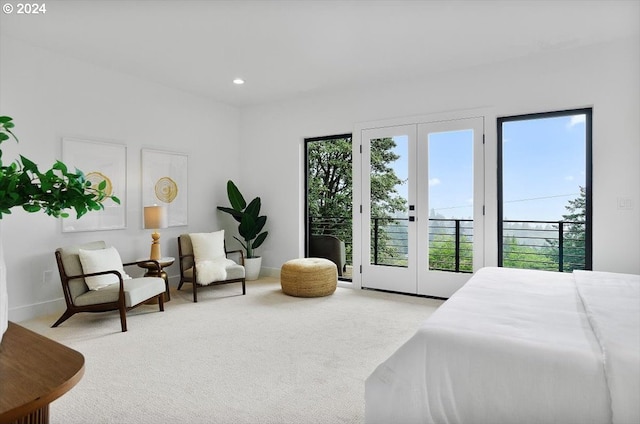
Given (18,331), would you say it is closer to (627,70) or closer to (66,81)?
(66,81)

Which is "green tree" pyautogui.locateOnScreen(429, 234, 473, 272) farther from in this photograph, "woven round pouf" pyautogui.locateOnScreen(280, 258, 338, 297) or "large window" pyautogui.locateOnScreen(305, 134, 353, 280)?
"large window" pyautogui.locateOnScreen(305, 134, 353, 280)

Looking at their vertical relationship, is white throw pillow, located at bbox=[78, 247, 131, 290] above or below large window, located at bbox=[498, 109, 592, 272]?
below

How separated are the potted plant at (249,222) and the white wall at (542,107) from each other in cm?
39

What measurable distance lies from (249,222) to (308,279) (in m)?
1.49

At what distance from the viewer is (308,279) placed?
15.1 feet

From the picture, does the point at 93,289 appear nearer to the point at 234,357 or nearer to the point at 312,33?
the point at 234,357

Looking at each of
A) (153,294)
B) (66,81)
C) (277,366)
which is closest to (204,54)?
(66,81)

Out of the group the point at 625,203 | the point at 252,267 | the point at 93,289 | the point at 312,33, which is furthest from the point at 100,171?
the point at 625,203

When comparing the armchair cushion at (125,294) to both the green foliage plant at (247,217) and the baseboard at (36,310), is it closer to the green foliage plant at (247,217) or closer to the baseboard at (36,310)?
the baseboard at (36,310)

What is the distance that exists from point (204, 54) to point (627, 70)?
4193mm

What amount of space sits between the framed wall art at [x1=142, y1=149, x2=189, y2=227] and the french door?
8.24ft

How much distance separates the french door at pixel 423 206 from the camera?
4.40 meters

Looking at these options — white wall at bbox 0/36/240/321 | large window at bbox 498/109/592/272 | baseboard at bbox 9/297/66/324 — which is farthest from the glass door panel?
baseboard at bbox 9/297/66/324

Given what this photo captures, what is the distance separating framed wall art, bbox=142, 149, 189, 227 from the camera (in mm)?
4848
